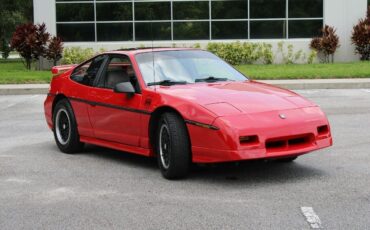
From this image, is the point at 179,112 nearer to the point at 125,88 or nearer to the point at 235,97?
the point at 235,97

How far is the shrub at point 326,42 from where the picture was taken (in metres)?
27.7

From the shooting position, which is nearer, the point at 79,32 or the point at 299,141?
the point at 299,141

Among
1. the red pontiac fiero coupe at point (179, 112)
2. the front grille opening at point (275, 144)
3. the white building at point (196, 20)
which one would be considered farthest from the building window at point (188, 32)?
the front grille opening at point (275, 144)

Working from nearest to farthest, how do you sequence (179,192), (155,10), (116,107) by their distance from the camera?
(179,192) → (116,107) → (155,10)

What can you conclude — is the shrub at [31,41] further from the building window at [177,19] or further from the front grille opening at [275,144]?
the front grille opening at [275,144]

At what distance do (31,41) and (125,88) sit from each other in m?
19.7

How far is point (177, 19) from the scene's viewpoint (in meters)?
28.3

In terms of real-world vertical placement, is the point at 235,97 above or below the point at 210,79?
below

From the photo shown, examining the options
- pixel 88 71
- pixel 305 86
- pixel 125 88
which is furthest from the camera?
pixel 305 86

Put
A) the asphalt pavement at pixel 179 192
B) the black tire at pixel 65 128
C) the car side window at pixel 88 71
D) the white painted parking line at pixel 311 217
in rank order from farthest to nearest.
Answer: the black tire at pixel 65 128 → the car side window at pixel 88 71 → the asphalt pavement at pixel 179 192 → the white painted parking line at pixel 311 217

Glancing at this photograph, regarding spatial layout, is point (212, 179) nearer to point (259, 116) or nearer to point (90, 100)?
point (259, 116)

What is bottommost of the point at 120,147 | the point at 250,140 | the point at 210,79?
the point at 120,147

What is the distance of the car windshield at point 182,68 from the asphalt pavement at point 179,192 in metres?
0.99

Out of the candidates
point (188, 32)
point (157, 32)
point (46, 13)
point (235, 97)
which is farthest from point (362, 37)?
point (235, 97)
